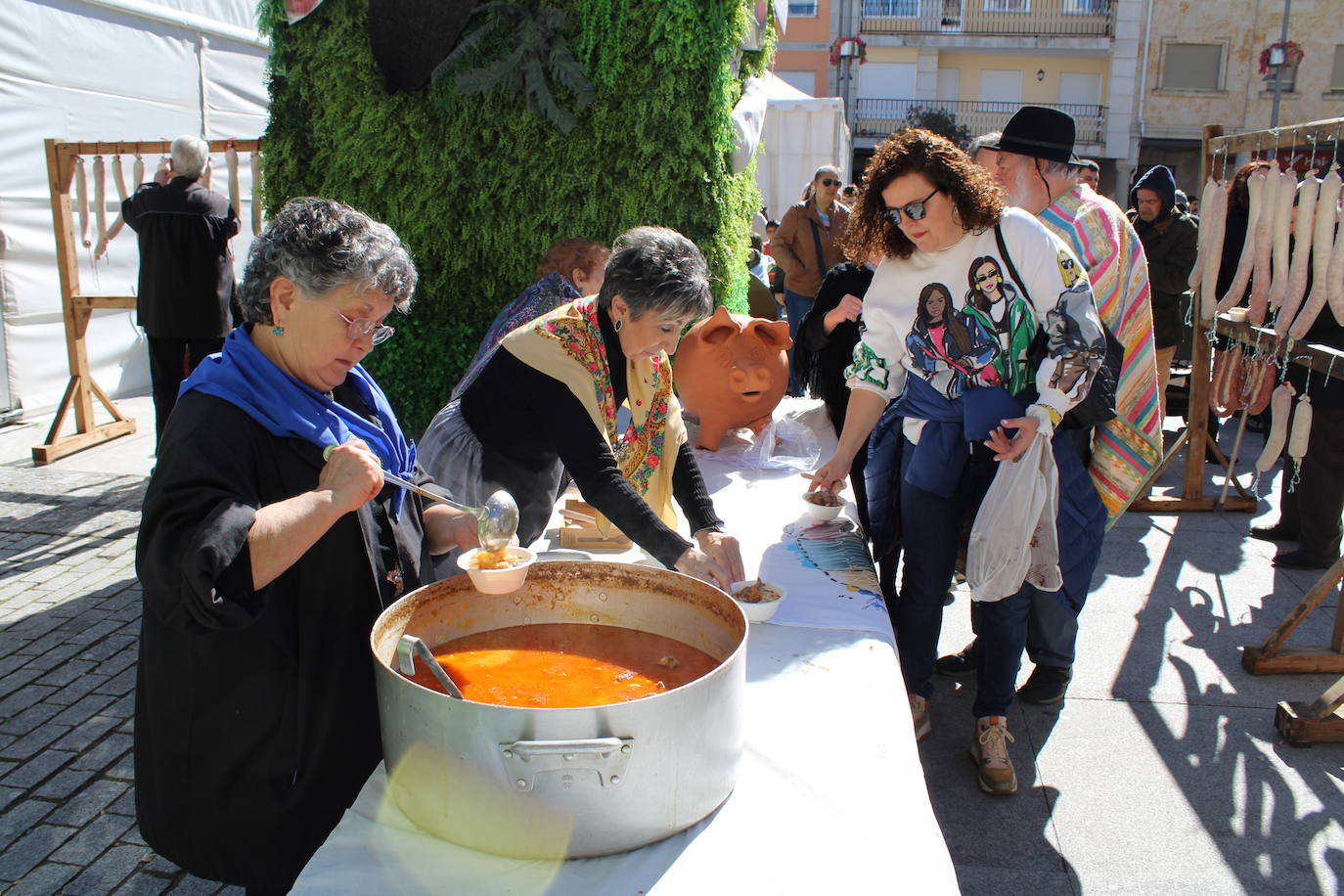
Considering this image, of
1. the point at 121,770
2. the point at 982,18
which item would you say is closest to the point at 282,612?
the point at 121,770

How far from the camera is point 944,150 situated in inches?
84.7

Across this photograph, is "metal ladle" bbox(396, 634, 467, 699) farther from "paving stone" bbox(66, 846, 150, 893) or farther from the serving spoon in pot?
"paving stone" bbox(66, 846, 150, 893)

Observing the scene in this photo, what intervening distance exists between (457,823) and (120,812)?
5.85 feet

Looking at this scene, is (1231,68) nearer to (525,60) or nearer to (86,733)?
(525,60)

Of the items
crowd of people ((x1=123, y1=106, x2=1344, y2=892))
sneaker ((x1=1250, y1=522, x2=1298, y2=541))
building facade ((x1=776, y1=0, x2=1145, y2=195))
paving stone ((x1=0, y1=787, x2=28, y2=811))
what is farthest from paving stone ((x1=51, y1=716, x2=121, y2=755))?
building facade ((x1=776, y1=0, x2=1145, y2=195))

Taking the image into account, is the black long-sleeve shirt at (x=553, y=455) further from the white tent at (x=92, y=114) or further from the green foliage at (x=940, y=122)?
the green foliage at (x=940, y=122)

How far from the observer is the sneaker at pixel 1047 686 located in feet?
9.81

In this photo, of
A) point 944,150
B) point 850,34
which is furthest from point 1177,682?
point 850,34

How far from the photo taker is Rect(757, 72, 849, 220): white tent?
12.1m


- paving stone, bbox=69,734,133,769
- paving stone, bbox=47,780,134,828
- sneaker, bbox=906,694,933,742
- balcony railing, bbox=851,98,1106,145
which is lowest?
paving stone, bbox=47,780,134,828

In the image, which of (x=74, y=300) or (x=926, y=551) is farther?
(x=74, y=300)

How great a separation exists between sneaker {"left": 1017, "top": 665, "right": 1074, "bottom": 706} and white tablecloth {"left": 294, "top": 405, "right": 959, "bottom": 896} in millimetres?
1448

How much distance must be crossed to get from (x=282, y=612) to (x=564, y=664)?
422 millimetres

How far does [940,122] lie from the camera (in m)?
23.5
